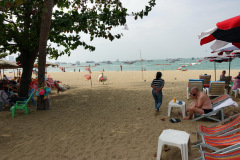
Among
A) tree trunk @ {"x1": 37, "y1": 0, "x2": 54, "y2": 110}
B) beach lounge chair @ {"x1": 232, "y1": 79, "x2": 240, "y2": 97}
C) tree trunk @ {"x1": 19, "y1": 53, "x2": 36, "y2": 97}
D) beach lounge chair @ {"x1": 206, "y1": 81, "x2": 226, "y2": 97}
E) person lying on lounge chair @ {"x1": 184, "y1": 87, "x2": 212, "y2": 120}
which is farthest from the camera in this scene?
tree trunk @ {"x1": 19, "y1": 53, "x2": 36, "y2": 97}

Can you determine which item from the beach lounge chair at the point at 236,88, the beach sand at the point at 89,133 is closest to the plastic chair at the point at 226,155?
the beach sand at the point at 89,133

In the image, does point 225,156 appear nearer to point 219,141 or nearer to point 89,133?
point 219,141

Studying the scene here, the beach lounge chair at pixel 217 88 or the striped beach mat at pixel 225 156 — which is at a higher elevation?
the beach lounge chair at pixel 217 88

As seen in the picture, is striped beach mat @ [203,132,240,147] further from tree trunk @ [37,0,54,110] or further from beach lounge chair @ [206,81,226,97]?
tree trunk @ [37,0,54,110]

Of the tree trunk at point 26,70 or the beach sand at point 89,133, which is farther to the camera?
the tree trunk at point 26,70

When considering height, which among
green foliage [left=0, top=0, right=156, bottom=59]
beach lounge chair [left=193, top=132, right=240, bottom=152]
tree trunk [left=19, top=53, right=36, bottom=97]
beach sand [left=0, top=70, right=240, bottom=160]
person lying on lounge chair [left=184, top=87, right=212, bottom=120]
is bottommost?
beach sand [left=0, top=70, right=240, bottom=160]

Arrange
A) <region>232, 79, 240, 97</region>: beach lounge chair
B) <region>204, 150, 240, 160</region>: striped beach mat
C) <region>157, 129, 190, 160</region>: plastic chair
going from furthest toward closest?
<region>232, 79, 240, 97</region>: beach lounge chair
<region>157, 129, 190, 160</region>: plastic chair
<region>204, 150, 240, 160</region>: striped beach mat

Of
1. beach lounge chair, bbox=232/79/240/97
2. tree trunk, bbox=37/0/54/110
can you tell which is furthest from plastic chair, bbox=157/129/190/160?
beach lounge chair, bbox=232/79/240/97

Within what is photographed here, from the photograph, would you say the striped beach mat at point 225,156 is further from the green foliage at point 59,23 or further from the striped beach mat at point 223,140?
the green foliage at point 59,23

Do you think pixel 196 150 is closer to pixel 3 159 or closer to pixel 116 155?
pixel 116 155

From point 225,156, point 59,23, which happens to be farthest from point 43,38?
point 225,156

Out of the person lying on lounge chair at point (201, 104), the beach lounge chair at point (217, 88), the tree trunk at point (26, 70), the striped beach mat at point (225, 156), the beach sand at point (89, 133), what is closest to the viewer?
the striped beach mat at point (225, 156)

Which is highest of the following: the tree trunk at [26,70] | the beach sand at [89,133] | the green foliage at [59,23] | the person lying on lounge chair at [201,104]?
the green foliage at [59,23]

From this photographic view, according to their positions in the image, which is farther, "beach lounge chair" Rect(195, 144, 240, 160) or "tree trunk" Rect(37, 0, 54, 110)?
"tree trunk" Rect(37, 0, 54, 110)
